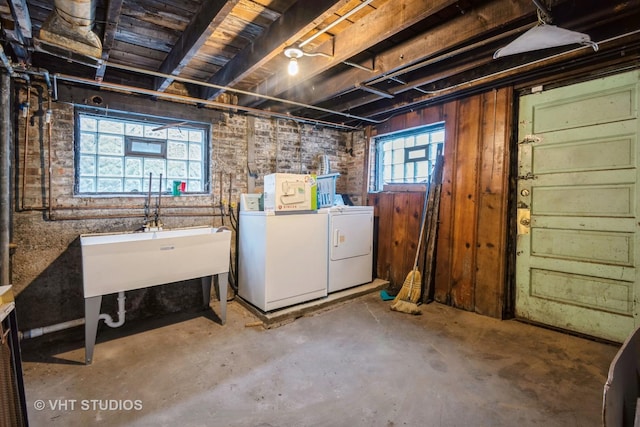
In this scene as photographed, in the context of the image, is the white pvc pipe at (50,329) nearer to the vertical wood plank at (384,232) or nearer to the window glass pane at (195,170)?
the window glass pane at (195,170)

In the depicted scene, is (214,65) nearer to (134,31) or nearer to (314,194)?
(134,31)

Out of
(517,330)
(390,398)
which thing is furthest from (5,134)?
(517,330)

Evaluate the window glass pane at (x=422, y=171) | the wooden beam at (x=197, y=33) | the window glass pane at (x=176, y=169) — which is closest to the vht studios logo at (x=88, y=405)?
the window glass pane at (x=176, y=169)

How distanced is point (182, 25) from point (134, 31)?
391mm

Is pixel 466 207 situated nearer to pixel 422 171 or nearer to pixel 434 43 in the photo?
pixel 422 171

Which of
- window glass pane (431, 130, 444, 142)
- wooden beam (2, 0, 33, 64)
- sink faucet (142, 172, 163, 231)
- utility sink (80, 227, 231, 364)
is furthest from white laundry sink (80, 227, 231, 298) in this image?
window glass pane (431, 130, 444, 142)

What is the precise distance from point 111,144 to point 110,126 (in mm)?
178

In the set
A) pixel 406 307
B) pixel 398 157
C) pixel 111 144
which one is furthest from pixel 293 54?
pixel 406 307

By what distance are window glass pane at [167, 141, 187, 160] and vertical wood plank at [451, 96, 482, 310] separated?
10.1 feet

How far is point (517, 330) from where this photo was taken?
2.79 m

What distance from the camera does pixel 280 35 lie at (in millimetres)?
2066

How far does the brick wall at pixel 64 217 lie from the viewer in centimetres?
255

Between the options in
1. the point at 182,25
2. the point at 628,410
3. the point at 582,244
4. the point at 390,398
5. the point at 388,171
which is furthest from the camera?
the point at 388,171

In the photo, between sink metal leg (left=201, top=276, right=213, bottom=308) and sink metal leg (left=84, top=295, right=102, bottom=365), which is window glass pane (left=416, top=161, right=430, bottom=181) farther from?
sink metal leg (left=84, top=295, right=102, bottom=365)
